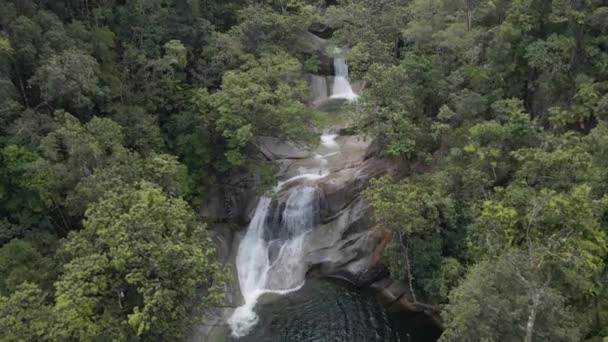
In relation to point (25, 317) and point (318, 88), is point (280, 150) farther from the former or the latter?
point (25, 317)

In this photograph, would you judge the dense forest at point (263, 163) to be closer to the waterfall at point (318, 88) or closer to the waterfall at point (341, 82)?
the waterfall at point (318, 88)

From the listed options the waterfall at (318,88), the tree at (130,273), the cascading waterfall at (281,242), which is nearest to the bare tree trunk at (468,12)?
the cascading waterfall at (281,242)

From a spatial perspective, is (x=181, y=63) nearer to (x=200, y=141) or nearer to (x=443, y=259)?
(x=200, y=141)

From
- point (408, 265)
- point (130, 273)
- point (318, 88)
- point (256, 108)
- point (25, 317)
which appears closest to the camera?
point (25, 317)

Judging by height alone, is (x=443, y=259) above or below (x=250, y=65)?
below

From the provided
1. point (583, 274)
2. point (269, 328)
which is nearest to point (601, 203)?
point (583, 274)

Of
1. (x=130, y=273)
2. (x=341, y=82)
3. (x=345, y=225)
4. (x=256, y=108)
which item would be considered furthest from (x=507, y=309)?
(x=341, y=82)
